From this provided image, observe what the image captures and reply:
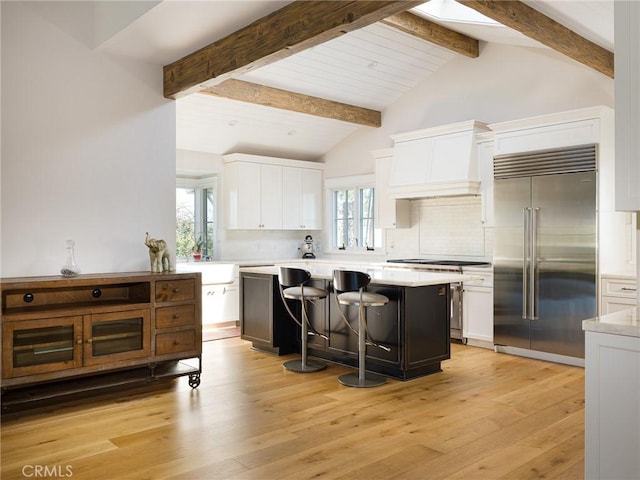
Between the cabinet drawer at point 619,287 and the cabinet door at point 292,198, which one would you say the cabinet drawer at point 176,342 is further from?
the cabinet door at point 292,198

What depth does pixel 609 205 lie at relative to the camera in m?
5.15

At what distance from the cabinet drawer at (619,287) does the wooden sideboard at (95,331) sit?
3.62m

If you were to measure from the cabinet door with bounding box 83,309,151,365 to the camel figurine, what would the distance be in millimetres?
447

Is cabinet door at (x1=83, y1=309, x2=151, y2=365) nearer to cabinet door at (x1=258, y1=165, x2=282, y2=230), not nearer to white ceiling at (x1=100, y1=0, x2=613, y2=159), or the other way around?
white ceiling at (x1=100, y1=0, x2=613, y2=159)

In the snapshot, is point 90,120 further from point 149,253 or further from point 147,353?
point 147,353

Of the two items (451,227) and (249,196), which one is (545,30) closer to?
(451,227)

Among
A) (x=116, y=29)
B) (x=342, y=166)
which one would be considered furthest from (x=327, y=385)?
(x=342, y=166)

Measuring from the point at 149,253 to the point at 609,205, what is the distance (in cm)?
424

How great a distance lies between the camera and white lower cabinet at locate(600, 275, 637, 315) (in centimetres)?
478

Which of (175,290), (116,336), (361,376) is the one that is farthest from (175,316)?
(361,376)

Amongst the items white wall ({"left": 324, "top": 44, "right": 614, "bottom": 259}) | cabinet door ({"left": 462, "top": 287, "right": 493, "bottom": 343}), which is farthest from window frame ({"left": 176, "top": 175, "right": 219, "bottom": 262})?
cabinet door ({"left": 462, "top": 287, "right": 493, "bottom": 343})

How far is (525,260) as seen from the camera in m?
5.42

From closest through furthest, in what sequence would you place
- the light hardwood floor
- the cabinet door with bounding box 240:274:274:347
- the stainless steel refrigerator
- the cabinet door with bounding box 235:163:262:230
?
the light hardwood floor → the stainless steel refrigerator → the cabinet door with bounding box 240:274:274:347 → the cabinet door with bounding box 235:163:262:230

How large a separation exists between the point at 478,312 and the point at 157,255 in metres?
3.47
